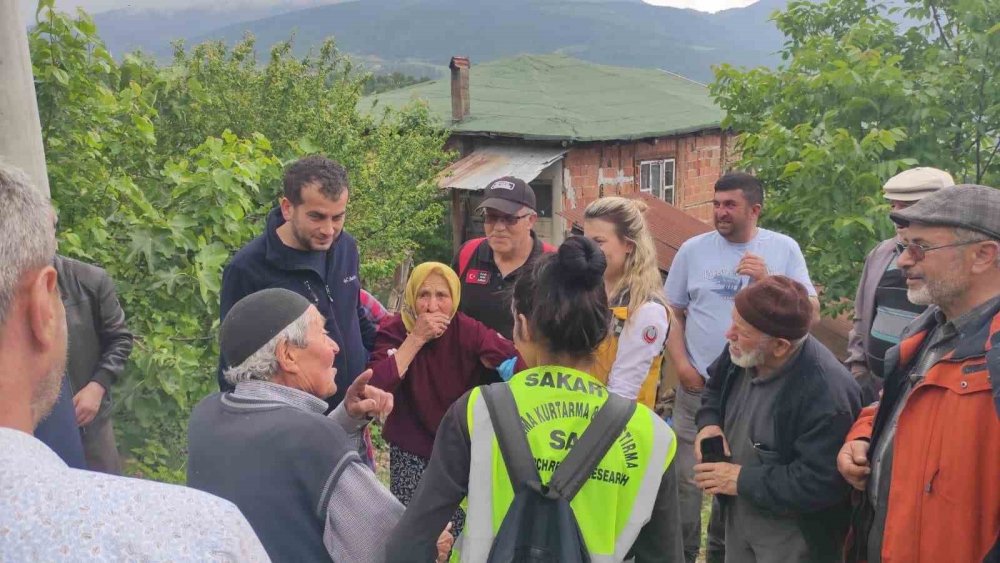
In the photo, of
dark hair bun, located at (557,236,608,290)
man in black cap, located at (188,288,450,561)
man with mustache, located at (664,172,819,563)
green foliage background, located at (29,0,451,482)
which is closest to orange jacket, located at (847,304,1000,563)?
dark hair bun, located at (557,236,608,290)

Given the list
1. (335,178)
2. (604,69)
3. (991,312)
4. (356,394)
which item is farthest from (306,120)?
(604,69)

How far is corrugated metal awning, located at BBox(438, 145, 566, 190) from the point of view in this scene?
60.9ft

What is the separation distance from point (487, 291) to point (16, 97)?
245 centimetres

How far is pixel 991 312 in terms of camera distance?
2436 millimetres

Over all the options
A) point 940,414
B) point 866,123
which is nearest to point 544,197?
point 866,123

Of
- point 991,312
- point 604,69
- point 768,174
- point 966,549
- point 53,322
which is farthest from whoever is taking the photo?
point 604,69

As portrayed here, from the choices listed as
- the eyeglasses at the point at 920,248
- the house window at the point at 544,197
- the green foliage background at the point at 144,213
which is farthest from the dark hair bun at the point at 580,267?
the house window at the point at 544,197

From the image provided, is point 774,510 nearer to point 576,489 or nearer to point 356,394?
point 576,489

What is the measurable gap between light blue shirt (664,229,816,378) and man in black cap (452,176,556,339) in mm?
998

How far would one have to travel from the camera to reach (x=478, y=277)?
153 inches

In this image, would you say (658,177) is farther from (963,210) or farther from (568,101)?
(963,210)

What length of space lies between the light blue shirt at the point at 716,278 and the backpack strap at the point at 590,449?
231 cm

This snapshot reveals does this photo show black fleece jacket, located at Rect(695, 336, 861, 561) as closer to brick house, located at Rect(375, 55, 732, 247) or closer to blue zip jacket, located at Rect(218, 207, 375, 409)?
blue zip jacket, located at Rect(218, 207, 375, 409)

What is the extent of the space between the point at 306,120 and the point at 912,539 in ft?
36.2
